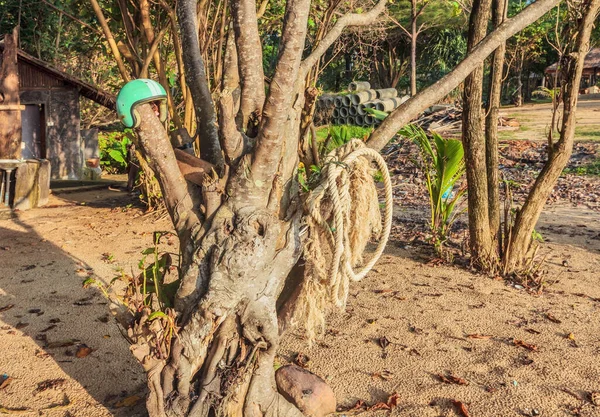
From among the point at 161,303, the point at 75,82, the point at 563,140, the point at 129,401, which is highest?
the point at 75,82

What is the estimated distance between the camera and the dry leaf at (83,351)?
3.76 meters

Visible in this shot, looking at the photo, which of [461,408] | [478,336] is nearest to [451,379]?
[461,408]

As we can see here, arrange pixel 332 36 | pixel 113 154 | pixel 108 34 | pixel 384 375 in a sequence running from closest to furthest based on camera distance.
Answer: pixel 332 36 < pixel 384 375 < pixel 108 34 < pixel 113 154

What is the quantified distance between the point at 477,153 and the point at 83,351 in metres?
3.57

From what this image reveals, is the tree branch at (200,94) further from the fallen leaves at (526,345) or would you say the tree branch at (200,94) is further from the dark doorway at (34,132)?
the dark doorway at (34,132)

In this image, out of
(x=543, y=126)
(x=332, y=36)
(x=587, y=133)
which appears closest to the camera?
(x=332, y=36)

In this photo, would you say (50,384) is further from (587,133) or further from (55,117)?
(587,133)

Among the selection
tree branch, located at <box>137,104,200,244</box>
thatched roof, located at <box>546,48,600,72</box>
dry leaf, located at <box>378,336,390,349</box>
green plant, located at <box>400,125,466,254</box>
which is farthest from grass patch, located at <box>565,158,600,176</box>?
thatched roof, located at <box>546,48,600,72</box>

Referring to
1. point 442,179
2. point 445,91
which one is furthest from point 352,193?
point 442,179

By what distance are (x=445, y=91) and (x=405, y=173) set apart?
8405 mm

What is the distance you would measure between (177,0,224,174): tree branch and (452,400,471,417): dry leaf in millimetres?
1830

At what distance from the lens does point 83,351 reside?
3.80 meters

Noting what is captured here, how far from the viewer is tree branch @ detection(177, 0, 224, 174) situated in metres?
3.21

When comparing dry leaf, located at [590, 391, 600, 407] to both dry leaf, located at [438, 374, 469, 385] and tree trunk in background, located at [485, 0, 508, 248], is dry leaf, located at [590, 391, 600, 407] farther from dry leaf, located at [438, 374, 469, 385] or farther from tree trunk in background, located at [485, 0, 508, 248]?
tree trunk in background, located at [485, 0, 508, 248]
